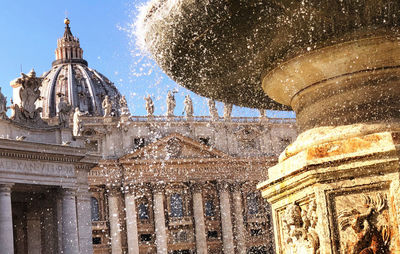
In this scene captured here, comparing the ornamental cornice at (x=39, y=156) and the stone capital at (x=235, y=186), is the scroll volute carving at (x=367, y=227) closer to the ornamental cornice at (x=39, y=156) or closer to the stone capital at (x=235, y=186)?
the ornamental cornice at (x=39, y=156)

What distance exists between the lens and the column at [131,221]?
148ft

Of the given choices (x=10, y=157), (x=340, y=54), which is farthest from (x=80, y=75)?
(x=340, y=54)

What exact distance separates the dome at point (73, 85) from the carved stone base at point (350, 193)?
2528 inches

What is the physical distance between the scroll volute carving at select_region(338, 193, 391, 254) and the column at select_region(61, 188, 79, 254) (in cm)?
1614

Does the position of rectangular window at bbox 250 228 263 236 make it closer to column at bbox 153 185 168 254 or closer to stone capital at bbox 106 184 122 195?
column at bbox 153 185 168 254

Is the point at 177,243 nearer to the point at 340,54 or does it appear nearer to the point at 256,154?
the point at 256,154

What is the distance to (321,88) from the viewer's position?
4.79 meters

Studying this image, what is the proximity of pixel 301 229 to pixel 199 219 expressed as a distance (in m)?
43.4

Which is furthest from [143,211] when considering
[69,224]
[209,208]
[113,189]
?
[69,224]

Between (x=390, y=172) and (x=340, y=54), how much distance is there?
3.54 feet

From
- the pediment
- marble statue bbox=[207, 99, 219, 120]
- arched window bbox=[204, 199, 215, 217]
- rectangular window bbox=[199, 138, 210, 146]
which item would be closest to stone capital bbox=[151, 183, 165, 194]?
the pediment

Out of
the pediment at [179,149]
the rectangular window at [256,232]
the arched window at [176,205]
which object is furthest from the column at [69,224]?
the rectangular window at [256,232]

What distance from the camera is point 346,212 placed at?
400 cm

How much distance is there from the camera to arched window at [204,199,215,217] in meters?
48.8
